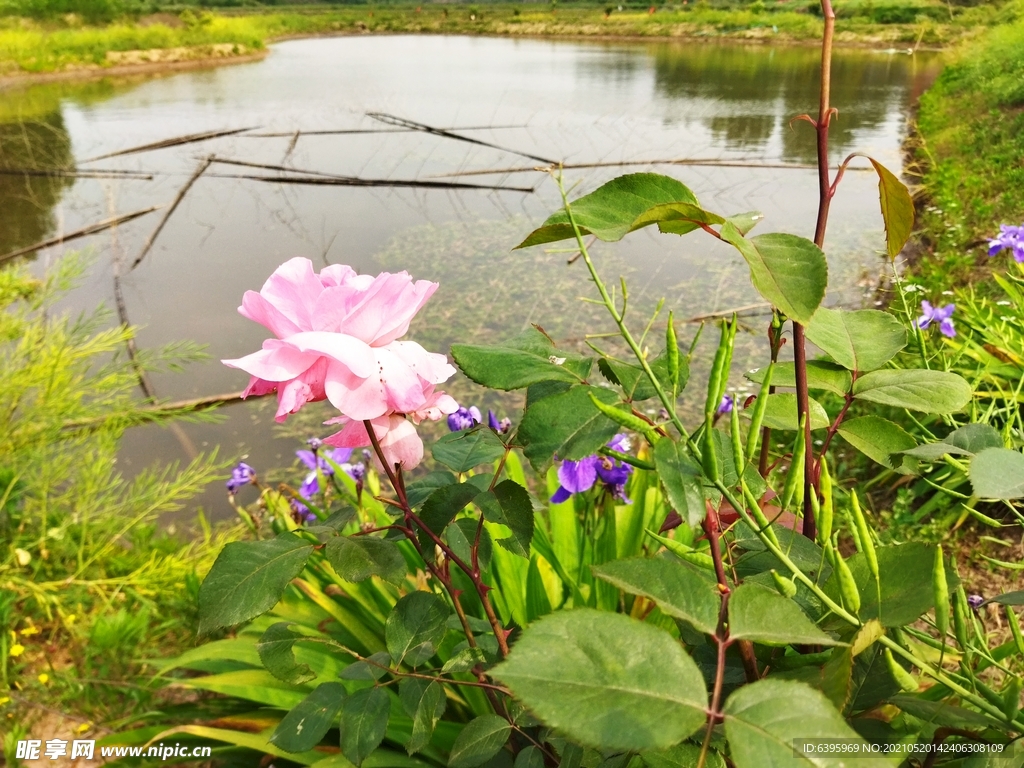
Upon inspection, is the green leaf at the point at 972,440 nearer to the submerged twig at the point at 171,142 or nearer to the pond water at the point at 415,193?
the pond water at the point at 415,193

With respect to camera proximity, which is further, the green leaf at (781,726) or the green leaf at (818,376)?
the green leaf at (818,376)

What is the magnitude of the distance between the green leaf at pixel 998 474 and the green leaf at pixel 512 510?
233 mm

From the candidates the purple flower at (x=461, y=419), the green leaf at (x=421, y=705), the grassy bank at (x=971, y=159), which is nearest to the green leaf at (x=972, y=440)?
the green leaf at (x=421, y=705)

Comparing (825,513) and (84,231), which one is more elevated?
(825,513)

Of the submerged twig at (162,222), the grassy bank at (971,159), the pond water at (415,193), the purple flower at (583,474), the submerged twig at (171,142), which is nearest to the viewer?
the purple flower at (583,474)

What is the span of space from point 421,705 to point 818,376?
35 cm

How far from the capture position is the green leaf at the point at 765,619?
24cm

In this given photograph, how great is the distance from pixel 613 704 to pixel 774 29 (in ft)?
64.5

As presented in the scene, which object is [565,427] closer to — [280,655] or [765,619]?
[765,619]

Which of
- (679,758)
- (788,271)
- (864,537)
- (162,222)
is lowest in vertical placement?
(162,222)

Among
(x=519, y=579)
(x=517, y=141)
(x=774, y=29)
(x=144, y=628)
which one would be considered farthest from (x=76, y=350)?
(x=774, y=29)

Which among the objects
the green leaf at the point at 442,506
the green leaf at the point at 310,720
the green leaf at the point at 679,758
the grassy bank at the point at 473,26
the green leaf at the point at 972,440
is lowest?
the green leaf at the point at 310,720

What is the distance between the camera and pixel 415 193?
4.43 metres


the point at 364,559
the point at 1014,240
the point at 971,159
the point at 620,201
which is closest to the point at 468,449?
the point at 364,559
